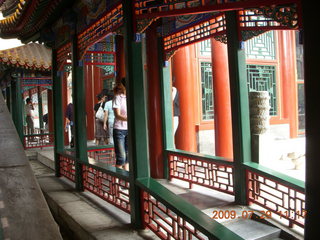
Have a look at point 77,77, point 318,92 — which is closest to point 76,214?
point 77,77

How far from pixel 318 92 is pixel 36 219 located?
111cm

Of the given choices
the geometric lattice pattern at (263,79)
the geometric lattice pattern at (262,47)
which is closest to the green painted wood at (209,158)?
the geometric lattice pattern at (263,79)

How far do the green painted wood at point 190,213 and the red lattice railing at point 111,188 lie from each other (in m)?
0.56

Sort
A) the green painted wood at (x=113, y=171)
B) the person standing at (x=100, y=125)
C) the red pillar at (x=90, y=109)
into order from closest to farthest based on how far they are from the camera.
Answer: the green painted wood at (x=113, y=171) → the person standing at (x=100, y=125) → the red pillar at (x=90, y=109)

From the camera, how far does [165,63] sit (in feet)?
17.8

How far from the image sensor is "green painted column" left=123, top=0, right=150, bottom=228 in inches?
127

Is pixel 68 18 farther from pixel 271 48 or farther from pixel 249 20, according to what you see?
pixel 271 48

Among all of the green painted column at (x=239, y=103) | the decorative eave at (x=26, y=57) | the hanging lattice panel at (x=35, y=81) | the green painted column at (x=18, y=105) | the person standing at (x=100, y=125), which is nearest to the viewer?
the green painted column at (x=239, y=103)

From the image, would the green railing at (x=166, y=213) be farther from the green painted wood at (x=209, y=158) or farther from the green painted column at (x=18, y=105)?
the green painted column at (x=18, y=105)

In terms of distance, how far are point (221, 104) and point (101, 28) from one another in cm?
321

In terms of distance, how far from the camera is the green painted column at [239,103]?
391 centimetres

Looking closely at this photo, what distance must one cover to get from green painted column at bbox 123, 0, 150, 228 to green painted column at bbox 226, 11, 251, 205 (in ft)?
4.31

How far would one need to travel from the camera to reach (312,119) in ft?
3.23
